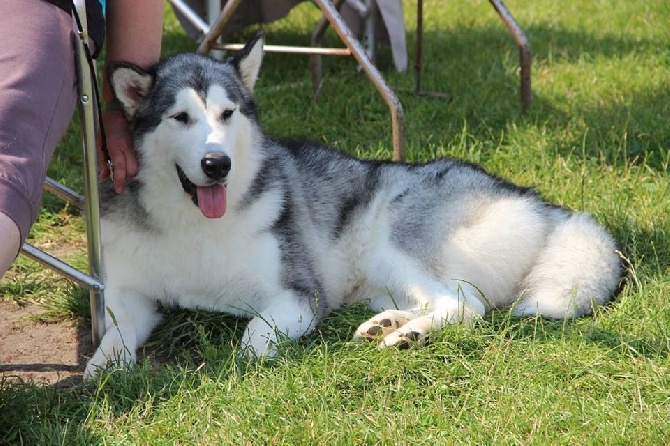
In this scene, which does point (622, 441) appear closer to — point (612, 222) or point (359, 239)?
point (359, 239)

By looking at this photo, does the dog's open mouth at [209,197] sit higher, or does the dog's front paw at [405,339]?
the dog's open mouth at [209,197]

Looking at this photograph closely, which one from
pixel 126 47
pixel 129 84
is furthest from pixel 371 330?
pixel 126 47

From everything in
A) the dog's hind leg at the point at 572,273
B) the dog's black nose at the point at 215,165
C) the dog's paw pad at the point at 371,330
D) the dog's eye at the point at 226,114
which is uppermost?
the dog's eye at the point at 226,114

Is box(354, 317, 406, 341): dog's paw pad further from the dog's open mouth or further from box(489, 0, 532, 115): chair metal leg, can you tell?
box(489, 0, 532, 115): chair metal leg

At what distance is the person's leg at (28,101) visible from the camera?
2465 mm

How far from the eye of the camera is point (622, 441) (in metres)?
2.56

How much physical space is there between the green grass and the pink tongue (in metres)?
0.45

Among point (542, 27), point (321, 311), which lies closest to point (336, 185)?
point (321, 311)

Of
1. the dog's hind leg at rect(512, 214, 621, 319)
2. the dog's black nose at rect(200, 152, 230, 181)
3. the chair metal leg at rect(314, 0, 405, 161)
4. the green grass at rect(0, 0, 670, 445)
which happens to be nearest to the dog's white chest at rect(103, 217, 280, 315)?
the green grass at rect(0, 0, 670, 445)

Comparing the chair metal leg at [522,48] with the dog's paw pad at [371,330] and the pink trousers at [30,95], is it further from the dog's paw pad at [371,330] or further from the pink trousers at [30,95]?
the pink trousers at [30,95]

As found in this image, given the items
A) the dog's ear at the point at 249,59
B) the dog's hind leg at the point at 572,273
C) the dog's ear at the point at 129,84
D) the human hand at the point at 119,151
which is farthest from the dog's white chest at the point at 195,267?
the dog's hind leg at the point at 572,273

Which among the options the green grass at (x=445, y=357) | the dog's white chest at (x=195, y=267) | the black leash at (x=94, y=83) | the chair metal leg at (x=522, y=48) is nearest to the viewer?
the green grass at (x=445, y=357)

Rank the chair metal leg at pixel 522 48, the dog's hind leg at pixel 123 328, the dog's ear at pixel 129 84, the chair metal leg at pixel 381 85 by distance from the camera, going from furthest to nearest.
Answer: the chair metal leg at pixel 522 48 → the chair metal leg at pixel 381 85 → the dog's ear at pixel 129 84 → the dog's hind leg at pixel 123 328

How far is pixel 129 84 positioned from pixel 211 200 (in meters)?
0.50
